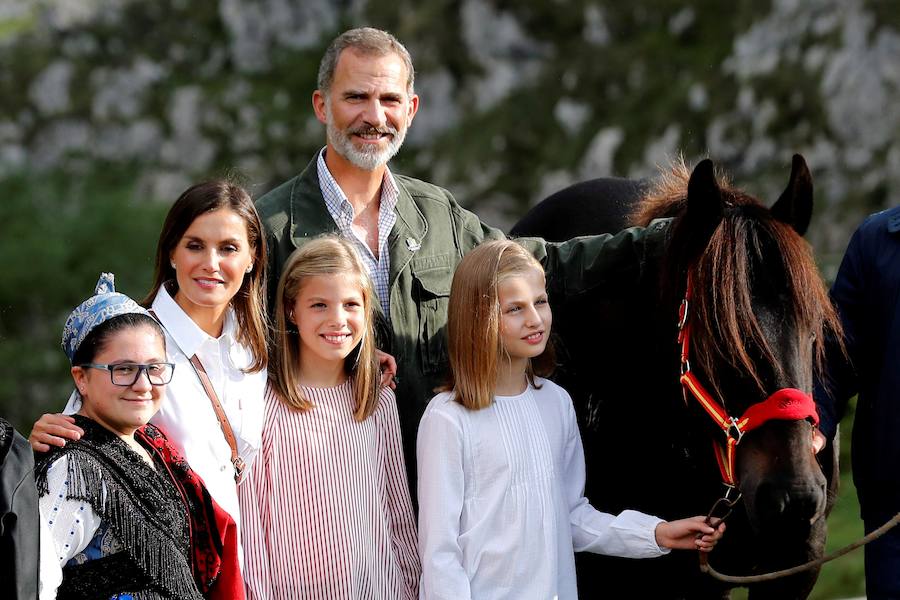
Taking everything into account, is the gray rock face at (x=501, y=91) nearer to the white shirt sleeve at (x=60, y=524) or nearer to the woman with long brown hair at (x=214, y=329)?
the woman with long brown hair at (x=214, y=329)

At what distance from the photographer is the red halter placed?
2338 mm

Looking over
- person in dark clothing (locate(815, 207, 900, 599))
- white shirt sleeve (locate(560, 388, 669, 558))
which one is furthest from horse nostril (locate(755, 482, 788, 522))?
person in dark clothing (locate(815, 207, 900, 599))

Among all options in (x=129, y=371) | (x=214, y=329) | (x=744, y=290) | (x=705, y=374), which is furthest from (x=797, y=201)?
(x=129, y=371)

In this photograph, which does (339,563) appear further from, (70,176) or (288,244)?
(70,176)

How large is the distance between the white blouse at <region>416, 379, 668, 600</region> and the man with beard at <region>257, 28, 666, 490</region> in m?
0.47

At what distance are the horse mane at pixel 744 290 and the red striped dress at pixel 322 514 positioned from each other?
0.92 meters

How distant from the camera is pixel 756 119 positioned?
13.5 metres

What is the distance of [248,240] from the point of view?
2.80m

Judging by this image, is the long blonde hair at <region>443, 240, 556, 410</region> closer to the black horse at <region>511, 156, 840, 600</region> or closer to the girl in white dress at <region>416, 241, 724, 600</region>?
the girl in white dress at <region>416, 241, 724, 600</region>

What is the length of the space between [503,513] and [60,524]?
3.49ft

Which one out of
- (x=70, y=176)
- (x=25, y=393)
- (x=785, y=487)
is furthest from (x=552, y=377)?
(x=70, y=176)

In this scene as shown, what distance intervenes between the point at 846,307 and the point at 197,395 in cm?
179

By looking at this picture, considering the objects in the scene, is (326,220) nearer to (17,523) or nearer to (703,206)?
(703,206)

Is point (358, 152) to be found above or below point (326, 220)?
above
